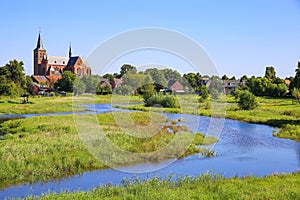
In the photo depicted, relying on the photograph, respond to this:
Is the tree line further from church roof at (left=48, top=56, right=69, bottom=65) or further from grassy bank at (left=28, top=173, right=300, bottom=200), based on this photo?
church roof at (left=48, top=56, right=69, bottom=65)

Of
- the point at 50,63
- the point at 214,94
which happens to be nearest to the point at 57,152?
the point at 214,94

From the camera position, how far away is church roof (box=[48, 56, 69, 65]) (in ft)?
438

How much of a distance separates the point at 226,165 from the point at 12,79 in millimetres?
56403

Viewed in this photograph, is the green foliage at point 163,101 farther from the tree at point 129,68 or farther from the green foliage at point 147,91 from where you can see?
the tree at point 129,68

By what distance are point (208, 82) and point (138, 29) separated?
163 ft

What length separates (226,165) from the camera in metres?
19.1

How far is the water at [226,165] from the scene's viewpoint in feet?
47.7

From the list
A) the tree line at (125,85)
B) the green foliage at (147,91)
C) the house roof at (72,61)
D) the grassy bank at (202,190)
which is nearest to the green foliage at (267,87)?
the tree line at (125,85)

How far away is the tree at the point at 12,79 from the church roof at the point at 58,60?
65.5 metres

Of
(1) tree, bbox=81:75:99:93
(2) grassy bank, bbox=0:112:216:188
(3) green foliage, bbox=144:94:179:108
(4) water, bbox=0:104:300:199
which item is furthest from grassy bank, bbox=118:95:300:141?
(1) tree, bbox=81:75:99:93

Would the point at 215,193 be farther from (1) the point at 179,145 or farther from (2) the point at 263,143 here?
(2) the point at 263,143

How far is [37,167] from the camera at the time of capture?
52.5ft

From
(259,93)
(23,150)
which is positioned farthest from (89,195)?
(259,93)

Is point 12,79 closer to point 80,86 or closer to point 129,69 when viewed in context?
point 80,86
